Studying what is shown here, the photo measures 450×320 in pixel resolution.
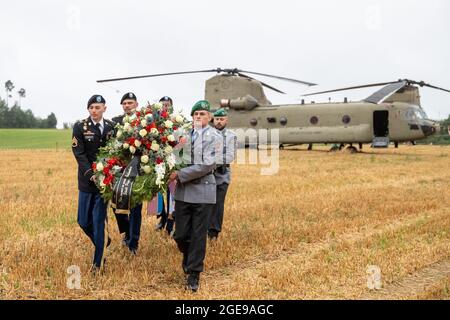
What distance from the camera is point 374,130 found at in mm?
26078

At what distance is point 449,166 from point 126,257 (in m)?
16.8

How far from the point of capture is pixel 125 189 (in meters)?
5.36

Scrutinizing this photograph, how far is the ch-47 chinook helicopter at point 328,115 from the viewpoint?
25172 mm

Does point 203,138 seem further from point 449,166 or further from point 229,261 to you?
point 449,166

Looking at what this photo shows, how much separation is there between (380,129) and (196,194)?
75.4ft

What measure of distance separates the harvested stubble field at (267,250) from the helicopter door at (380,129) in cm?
1438

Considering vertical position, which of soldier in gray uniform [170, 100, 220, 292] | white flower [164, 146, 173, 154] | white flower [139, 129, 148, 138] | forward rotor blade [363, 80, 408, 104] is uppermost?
forward rotor blade [363, 80, 408, 104]

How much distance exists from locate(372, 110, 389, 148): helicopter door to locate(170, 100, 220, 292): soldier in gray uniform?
22.0m

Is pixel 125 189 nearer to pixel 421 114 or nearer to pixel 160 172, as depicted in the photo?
A: pixel 160 172

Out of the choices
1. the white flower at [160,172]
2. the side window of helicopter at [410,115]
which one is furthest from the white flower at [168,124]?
the side window of helicopter at [410,115]

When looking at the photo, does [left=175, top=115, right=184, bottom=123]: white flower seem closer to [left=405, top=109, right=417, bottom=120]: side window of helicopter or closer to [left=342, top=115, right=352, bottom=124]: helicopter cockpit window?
[left=342, top=115, right=352, bottom=124]: helicopter cockpit window

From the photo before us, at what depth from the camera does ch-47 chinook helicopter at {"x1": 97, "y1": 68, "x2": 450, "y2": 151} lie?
82.6ft

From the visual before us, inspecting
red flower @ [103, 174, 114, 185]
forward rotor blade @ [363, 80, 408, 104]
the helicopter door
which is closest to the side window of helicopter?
the helicopter door
